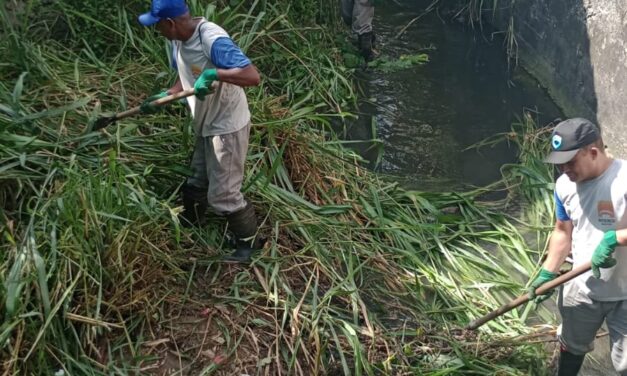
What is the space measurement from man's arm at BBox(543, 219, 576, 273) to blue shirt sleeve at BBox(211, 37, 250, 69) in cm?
166

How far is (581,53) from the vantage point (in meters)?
6.26

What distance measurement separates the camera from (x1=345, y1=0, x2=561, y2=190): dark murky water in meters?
5.62

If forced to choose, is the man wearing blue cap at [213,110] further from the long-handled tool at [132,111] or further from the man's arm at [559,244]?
the man's arm at [559,244]

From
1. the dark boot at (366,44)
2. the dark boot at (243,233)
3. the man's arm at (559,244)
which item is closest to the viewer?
the man's arm at (559,244)

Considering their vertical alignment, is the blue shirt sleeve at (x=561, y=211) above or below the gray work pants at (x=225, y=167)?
above

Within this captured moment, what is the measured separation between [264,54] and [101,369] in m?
3.34

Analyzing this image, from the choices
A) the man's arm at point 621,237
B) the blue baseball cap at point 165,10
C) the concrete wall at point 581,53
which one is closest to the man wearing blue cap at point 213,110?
the blue baseball cap at point 165,10

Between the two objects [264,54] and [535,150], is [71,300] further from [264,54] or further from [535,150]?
[535,150]

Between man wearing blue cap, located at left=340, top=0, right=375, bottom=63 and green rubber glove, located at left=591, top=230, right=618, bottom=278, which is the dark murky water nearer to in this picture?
man wearing blue cap, located at left=340, top=0, right=375, bottom=63

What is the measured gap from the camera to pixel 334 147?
17.1 ft

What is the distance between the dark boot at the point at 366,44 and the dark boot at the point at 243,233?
3.39 metres

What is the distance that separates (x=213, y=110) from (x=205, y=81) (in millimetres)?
285

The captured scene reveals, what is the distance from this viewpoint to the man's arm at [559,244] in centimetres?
344

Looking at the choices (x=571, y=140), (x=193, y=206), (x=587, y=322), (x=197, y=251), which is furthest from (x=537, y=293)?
(x=193, y=206)
